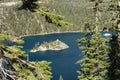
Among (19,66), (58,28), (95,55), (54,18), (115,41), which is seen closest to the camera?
(54,18)

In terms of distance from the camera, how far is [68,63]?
147 m

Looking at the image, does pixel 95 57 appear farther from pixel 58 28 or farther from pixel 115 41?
pixel 58 28

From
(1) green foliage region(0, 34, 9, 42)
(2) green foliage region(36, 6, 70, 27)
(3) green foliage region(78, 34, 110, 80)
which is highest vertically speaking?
(2) green foliage region(36, 6, 70, 27)

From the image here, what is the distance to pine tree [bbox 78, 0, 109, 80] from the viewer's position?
28.7m

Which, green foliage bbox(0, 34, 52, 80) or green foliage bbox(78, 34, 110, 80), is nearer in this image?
green foliage bbox(0, 34, 52, 80)

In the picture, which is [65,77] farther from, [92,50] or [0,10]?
[0,10]

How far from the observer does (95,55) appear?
29156 mm

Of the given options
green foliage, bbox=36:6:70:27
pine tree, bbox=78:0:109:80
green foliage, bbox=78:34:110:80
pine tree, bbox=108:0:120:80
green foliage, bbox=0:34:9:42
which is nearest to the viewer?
green foliage, bbox=0:34:9:42

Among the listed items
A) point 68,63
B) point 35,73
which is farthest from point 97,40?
point 68,63

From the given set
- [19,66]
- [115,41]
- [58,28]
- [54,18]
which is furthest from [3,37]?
[115,41]

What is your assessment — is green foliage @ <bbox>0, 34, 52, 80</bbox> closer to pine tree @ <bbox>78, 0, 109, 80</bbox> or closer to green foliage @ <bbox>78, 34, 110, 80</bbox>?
pine tree @ <bbox>78, 0, 109, 80</bbox>

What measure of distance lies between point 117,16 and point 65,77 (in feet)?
318

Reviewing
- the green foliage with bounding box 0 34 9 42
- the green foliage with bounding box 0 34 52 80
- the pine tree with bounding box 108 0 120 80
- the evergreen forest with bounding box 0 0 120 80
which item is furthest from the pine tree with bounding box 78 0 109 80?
the green foliage with bounding box 0 34 9 42

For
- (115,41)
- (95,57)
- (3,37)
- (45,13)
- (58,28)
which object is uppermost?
(45,13)
